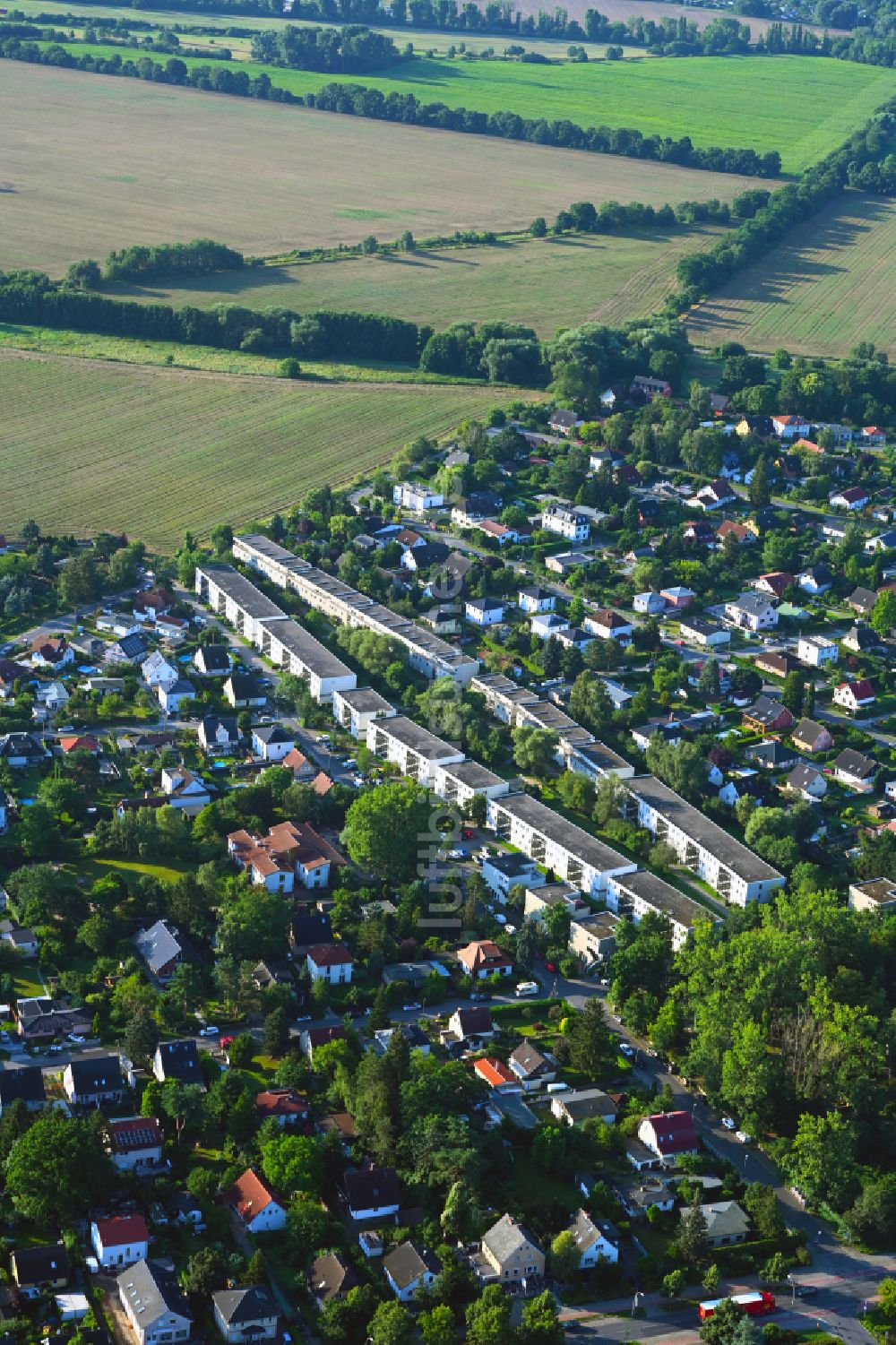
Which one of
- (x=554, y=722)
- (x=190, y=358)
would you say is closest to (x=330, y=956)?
(x=554, y=722)

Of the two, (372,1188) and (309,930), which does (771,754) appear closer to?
(309,930)

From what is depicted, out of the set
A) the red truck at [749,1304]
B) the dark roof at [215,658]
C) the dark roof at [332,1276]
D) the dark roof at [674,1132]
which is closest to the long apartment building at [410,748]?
the dark roof at [215,658]

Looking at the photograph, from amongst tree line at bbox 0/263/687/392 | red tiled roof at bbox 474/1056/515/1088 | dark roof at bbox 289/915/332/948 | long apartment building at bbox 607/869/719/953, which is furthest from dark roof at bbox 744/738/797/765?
tree line at bbox 0/263/687/392

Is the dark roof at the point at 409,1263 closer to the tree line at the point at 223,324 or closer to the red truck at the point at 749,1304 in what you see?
the red truck at the point at 749,1304

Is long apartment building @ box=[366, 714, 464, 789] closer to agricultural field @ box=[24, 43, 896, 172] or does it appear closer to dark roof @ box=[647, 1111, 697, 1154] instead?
dark roof @ box=[647, 1111, 697, 1154]

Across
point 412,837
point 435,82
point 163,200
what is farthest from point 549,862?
point 435,82

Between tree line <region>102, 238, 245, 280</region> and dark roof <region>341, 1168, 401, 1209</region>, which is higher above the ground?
tree line <region>102, 238, 245, 280</region>

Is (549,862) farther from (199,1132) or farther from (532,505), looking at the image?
(532,505)
